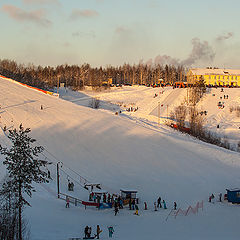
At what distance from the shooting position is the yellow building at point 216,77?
116250mm

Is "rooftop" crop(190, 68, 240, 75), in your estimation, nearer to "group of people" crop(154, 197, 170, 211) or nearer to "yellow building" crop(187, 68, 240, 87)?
"yellow building" crop(187, 68, 240, 87)

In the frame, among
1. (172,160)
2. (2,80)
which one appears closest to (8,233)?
(172,160)

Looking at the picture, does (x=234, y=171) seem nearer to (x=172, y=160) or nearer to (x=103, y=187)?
(x=172, y=160)

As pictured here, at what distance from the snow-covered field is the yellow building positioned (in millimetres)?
63525

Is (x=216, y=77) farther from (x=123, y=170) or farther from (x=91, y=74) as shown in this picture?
(x=123, y=170)

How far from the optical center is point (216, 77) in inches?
4616

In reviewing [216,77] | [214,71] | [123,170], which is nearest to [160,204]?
[123,170]

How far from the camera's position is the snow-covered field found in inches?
720

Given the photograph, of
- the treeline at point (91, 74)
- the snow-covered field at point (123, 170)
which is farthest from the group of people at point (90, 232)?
the treeline at point (91, 74)

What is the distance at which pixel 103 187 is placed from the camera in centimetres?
2647

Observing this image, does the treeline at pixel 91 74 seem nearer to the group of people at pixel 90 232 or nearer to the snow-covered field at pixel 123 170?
the snow-covered field at pixel 123 170

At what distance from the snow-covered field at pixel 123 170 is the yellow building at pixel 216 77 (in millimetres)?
63525

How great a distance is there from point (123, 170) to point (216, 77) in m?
94.2

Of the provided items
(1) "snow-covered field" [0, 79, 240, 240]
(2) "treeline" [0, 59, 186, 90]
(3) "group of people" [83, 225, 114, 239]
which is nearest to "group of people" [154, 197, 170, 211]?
(1) "snow-covered field" [0, 79, 240, 240]
